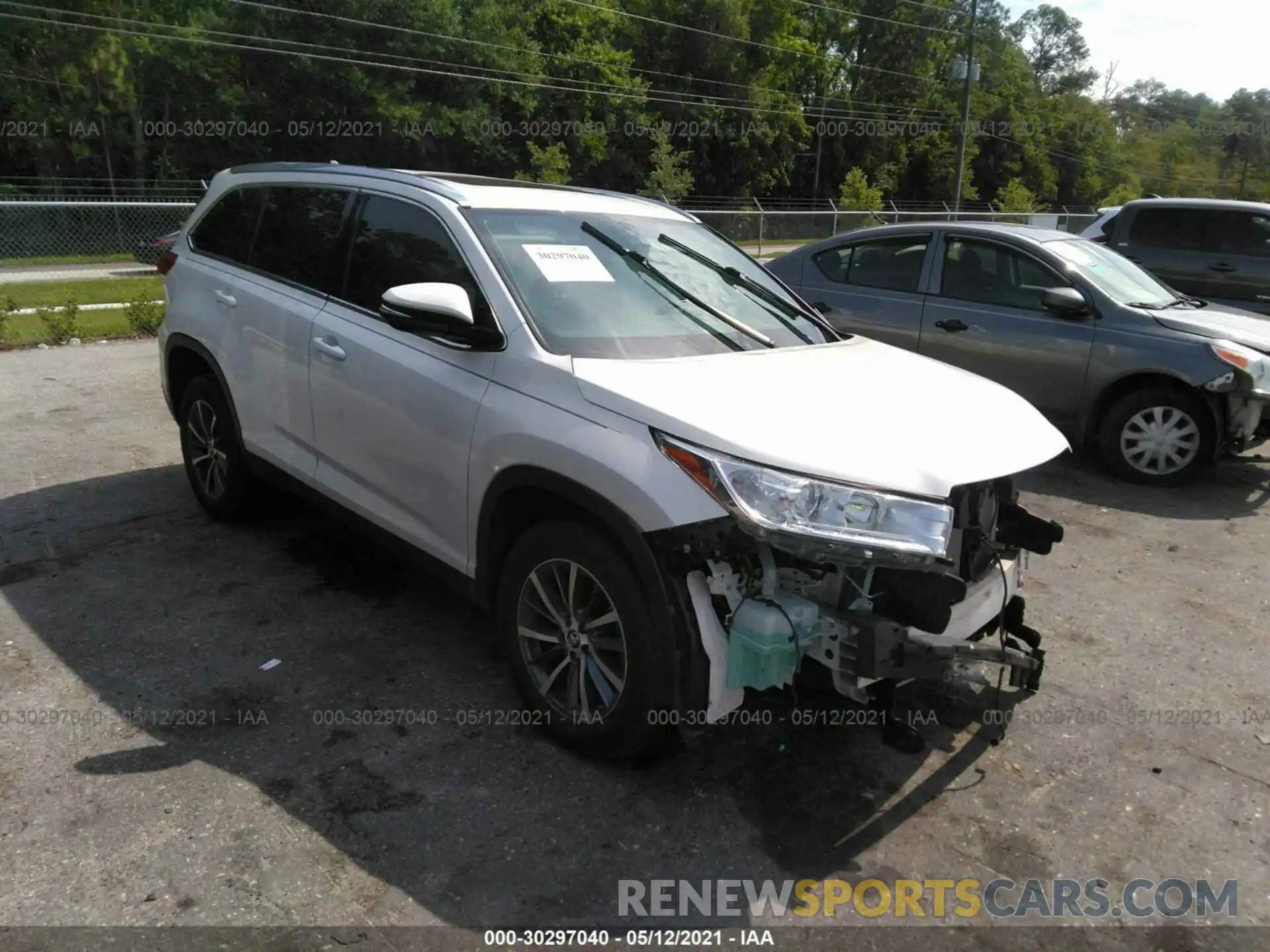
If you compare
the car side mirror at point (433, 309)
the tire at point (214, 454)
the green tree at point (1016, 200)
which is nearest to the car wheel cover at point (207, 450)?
the tire at point (214, 454)

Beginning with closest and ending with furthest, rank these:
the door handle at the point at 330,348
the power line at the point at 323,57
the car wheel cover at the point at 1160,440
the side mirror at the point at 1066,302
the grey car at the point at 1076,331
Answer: the door handle at the point at 330,348, the grey car at the point at 1076,331, the car wheel cover at the point at 1160,440, the side mirror at the point at 1066,302, the power line at the point at 323,57

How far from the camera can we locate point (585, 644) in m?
3.15

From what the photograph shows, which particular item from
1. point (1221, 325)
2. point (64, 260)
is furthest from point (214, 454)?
point (64, 260)

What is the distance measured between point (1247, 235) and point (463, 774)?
9.71m

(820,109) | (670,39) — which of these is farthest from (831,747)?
(820,109)

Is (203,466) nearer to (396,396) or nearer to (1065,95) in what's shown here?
(396,396)

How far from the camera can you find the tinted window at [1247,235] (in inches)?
368

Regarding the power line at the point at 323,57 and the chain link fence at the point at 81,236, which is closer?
the chain link fence at the point at 81,236

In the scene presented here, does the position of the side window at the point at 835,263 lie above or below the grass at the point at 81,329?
above

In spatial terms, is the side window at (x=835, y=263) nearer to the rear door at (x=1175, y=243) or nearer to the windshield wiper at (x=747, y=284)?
the rear door at (x=1175, y=243)

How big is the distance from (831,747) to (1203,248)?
8.64 m

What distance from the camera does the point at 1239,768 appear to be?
11.3 ft

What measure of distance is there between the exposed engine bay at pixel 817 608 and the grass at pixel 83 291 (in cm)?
1295

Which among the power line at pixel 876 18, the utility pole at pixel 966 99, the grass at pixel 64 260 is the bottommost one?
the grass at pixel 64 260
